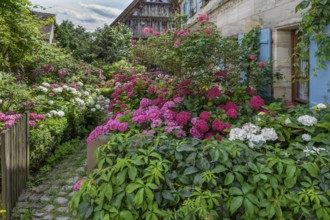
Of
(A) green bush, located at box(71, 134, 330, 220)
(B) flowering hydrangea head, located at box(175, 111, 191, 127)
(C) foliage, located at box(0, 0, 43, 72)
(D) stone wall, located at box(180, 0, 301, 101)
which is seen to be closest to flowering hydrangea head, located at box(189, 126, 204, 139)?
(B) flowering hydrangea head, located at box(175, 111, 191, 127)

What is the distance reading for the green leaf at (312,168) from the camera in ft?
8.15

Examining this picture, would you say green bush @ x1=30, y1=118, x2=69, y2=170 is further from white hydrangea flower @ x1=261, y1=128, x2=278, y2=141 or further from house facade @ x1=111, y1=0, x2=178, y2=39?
house facade @ x1=111, y1=0, x2=178, y2=39

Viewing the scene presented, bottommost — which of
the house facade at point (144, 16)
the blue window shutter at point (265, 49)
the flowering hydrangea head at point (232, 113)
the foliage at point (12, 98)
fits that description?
Result: the flowering hydrangea head at point (232, 113)

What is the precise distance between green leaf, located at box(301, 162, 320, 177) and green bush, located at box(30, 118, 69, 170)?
162 inches

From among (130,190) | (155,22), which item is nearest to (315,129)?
(130,190)

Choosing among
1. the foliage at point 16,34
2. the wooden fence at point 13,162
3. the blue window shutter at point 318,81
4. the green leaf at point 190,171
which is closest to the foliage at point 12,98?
the wooden fence at point 13,162

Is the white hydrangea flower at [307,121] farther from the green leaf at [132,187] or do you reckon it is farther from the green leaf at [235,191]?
the green leaf at [132,187]

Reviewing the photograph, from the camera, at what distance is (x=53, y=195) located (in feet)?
14.8

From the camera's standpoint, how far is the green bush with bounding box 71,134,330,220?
7.79 feet

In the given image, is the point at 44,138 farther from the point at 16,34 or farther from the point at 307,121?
the point at 16,34

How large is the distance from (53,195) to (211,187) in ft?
9.38

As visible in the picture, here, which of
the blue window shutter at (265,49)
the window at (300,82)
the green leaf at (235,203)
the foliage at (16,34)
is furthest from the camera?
the foliage at (16,34)

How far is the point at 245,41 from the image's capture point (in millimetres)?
6332

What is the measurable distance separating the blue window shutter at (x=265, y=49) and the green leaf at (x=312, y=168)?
350 centimetres
